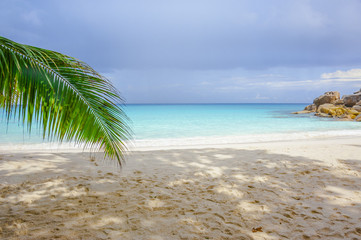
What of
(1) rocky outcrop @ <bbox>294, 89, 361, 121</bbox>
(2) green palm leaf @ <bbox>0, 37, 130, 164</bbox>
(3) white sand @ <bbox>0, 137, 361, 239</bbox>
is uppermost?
(1) rocky outcrop @ <bbox>294, 89, 361, 121</bbox>

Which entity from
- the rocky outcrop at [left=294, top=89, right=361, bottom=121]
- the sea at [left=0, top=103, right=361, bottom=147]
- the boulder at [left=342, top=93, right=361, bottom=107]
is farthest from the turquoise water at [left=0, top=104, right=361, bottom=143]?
the boulder at [left=342, top=93, right=361, bottom=107]

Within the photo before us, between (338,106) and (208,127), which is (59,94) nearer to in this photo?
(208,127)

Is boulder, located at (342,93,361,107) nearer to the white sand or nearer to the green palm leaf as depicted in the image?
the white sand

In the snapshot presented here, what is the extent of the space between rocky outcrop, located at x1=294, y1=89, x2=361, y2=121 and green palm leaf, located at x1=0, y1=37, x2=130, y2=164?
28.5 m

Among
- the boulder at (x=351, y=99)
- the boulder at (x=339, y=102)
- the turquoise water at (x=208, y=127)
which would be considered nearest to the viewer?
the turquoise water at (x=208, y=127)

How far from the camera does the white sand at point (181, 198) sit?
9.67 ft

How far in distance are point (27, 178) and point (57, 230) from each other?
2483 millimetres

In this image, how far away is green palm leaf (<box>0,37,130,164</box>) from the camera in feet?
7.84

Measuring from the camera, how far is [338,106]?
31016 mm

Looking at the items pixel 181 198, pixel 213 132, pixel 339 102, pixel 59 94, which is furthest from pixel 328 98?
pixel 59 94

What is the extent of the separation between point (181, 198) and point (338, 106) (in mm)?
34709

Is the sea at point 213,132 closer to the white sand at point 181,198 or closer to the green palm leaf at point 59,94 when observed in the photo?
the green palm leaf at point 59,94

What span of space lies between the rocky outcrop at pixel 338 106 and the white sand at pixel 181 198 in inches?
967

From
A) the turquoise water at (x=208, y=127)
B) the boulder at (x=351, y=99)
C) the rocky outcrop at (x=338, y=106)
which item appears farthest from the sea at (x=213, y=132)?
the boulder at (x=351, y=99)
